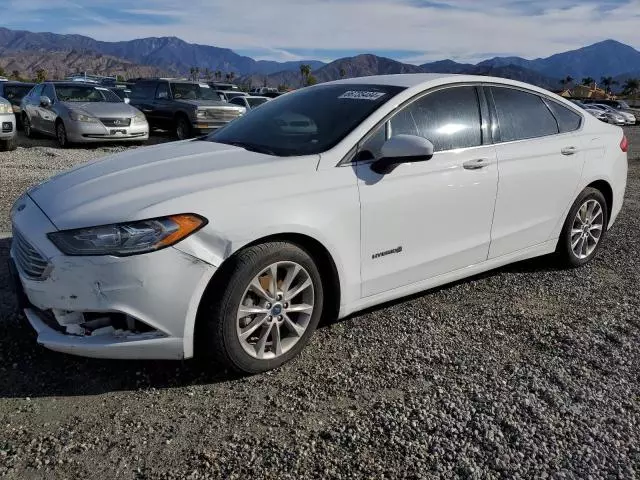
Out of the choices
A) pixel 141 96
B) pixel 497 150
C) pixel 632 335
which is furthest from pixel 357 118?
pixel 141 96

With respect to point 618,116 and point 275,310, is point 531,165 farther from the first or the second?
point 618,116

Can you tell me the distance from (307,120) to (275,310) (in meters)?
1.40

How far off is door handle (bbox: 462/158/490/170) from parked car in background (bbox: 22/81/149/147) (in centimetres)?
1026

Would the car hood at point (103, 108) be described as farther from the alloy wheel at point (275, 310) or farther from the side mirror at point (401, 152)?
the alloy wheel at point (275, 310)

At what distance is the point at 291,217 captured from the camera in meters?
2.93

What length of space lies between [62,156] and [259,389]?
9.62 meters

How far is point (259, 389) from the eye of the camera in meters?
2.89

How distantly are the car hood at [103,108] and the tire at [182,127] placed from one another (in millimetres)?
1573

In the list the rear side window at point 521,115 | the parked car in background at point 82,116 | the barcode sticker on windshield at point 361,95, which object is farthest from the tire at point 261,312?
the parked car in background at point 82,116

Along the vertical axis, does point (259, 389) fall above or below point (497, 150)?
below

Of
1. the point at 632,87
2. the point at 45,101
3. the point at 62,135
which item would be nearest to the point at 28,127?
the point at 45,101

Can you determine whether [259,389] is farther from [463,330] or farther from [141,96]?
[141,96]

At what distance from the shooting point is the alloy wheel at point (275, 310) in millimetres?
2910

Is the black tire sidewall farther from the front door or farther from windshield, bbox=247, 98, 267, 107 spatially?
windshield, bbox=247, 98, 267, 107
